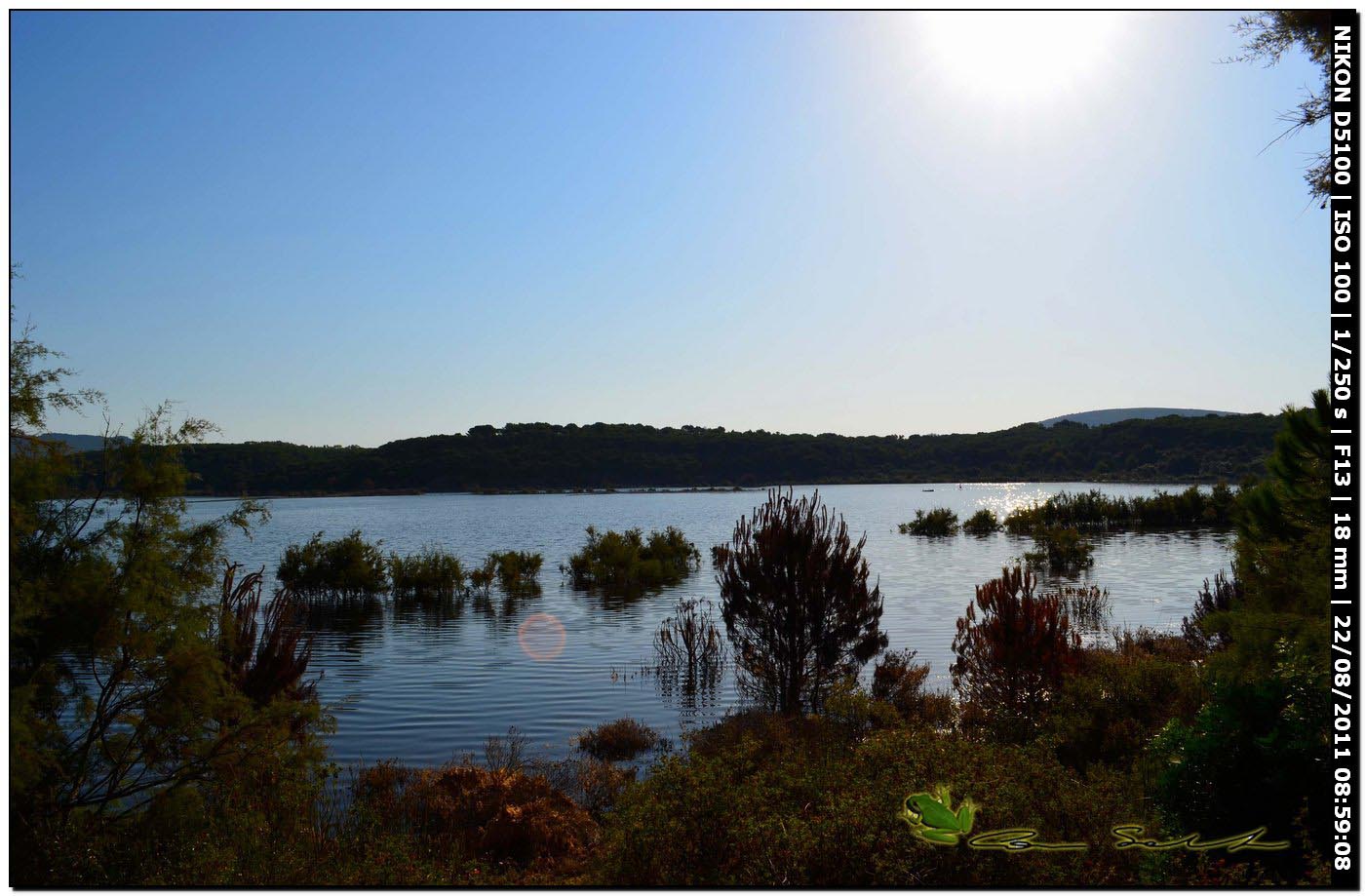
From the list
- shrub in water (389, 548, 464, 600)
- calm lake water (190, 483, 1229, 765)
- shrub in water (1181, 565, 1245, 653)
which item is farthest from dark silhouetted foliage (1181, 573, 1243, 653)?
shrub in water (389, 548, 464, 600)

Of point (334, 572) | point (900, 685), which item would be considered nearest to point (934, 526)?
point (334, 572)

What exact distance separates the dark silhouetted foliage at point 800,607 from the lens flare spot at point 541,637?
7.27 metres

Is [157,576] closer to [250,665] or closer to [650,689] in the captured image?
[250,665]

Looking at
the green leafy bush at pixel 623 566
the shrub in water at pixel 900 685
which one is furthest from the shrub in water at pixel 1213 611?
the green leafy bush at pixel 623 566

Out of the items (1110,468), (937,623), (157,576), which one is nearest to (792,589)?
(157,576)

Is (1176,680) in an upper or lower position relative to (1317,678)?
lower

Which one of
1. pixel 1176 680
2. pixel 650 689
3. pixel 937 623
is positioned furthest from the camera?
pixel 937 623

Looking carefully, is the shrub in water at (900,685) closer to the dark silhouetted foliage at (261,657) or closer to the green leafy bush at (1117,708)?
the green leafy bush at (1117,708)

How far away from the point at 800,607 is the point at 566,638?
1037cm

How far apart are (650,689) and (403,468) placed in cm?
9945

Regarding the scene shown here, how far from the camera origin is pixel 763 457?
5285 inches

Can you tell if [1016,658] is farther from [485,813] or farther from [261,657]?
[261,657]

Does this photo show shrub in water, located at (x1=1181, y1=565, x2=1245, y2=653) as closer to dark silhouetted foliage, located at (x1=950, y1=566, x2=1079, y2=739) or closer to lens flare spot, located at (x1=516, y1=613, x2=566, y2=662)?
dark silhouetted foliage, located at (x1=950, y1=566, x2=1079, y2=739)

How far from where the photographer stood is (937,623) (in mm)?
24062
